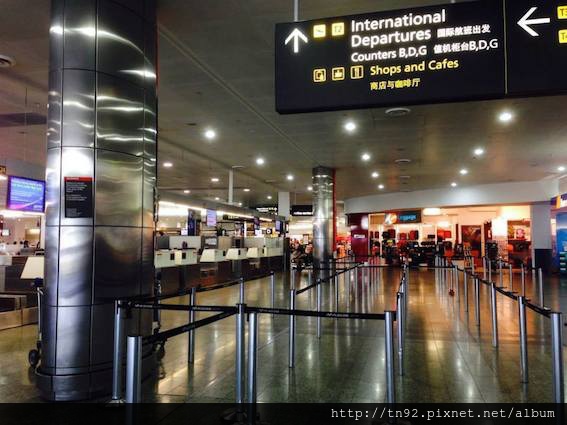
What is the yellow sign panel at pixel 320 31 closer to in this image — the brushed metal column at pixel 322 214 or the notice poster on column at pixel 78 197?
the notice poster on column at pixel 78 197

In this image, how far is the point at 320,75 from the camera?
4.38 m

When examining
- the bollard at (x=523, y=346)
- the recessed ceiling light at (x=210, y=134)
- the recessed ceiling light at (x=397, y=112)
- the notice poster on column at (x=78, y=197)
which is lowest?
the bollard at (x=523, y=346)

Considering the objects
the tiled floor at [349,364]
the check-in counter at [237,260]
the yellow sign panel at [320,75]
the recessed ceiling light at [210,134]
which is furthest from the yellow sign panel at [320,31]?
the check-in counter at [237,260]

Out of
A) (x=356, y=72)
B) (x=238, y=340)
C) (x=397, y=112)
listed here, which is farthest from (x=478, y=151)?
(x=238, y=340)

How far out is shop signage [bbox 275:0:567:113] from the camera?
4035 mm

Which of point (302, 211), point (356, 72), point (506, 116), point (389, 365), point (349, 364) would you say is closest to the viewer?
point (389, 365)

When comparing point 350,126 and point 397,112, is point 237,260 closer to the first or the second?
point 350,126

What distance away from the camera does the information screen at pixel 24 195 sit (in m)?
10.8

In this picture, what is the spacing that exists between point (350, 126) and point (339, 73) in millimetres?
7524

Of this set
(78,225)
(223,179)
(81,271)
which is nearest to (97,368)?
(81,271)

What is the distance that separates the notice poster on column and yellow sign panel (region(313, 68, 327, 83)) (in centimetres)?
257

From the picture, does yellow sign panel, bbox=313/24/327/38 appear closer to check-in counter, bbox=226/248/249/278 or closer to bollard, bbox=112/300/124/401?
bollard, bbox=112/300/124/401

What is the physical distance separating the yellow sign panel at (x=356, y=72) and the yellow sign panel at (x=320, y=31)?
46 cm

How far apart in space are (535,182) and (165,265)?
60.8 feet
